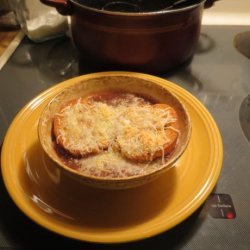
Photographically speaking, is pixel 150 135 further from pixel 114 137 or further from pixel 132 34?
pixel 132 34

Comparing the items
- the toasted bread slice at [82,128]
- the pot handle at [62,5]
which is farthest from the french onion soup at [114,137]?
the pot handle at [62,5]

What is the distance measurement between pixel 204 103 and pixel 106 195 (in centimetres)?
34

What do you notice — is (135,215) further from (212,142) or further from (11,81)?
(11,81)

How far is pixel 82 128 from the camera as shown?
49cm

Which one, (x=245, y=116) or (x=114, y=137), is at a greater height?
(x=114, y=137)

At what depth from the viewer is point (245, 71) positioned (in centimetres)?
80

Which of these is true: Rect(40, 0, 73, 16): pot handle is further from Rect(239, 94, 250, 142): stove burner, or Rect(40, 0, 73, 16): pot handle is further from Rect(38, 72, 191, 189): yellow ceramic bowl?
Rect(239, 94, 250, 142): stove burner

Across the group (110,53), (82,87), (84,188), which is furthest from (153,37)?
(84,188)

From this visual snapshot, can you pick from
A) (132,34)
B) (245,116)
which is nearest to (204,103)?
(245,116)

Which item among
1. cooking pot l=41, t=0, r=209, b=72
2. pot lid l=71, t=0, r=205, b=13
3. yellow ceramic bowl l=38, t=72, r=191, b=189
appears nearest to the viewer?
yellow ceramic bowl l=38, t=72, r=191, b=189

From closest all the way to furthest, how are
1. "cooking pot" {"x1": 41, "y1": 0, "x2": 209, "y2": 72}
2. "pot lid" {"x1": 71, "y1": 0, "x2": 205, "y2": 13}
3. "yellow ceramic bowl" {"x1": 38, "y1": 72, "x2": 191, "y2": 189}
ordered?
"yellow ceramic bowl" {"x1": 38, "y1": 72, "x2": 191, "y2": 189}
"cooking pot" {"x1": 41, "y1": 0, "x2": 209, "y2": 72}
"pot lid" {"x1": 71, "y1": 0, "x2": 205, "y2": 13}

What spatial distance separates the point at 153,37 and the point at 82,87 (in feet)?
0.69

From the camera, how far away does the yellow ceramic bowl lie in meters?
0.42

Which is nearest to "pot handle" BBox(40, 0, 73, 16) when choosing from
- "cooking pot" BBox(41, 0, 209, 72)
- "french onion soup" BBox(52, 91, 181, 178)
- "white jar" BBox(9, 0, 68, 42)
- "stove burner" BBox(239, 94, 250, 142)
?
"cooking pot" BBox(41, 0, 209, 72)
